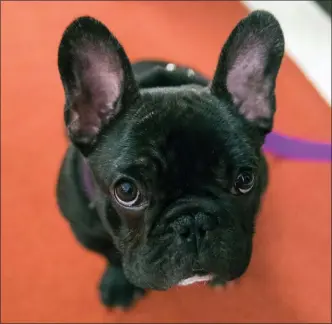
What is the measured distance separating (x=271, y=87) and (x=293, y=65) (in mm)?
1182

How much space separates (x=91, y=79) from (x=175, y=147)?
0.27 metres

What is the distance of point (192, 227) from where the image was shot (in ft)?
4.34

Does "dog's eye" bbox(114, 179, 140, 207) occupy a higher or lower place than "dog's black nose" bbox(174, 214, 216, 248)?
higher

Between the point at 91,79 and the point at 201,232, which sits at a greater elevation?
the point at 91,79

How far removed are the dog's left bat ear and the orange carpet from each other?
2.62 ft

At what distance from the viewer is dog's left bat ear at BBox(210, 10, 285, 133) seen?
1.34 m

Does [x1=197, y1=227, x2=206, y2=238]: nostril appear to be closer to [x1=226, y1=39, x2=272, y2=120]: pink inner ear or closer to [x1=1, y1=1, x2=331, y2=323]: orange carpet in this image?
[x1=226, y1=39, x2=272, y2=120]: pink inner ear

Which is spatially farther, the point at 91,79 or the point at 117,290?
the point at 117,290

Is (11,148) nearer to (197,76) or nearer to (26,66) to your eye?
(26,66)

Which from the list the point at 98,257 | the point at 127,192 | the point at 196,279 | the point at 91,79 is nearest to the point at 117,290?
the point at 98,257

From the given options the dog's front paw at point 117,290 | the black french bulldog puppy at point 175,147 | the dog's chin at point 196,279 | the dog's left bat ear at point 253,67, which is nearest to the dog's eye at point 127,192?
the black french bulldog puppy at point 175,147

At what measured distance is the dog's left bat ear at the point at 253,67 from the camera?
4.41ft

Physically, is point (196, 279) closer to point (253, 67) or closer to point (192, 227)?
point (192, 227)

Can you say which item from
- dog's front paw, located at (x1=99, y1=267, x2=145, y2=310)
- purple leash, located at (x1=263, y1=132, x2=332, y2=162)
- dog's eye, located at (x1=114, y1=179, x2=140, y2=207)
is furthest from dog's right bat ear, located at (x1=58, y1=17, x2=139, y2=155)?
purple leash, located at (x1=263, y1=132, x2=332, y2=162)
